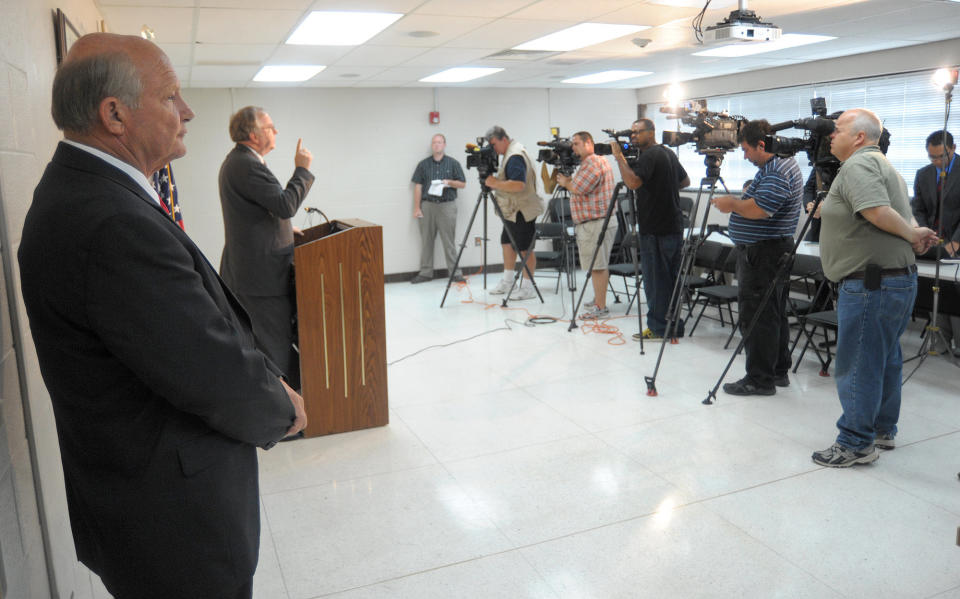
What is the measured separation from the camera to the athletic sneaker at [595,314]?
5.86 metres

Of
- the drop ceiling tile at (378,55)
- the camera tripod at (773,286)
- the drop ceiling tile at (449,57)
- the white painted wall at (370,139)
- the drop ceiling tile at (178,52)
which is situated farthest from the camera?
the white painted wall at (370,139)

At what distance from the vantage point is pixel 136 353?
3.65 ft

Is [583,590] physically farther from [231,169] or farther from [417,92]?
[417,92]

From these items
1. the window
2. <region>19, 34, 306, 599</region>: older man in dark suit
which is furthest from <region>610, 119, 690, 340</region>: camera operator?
<region>19, 34, 306, 599</region>: older man in dark suit

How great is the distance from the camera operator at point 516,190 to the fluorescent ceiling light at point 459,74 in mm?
617

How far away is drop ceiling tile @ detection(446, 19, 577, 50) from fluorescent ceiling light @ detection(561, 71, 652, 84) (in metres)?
2.28

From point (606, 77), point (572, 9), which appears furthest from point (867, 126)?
point (606, 77)

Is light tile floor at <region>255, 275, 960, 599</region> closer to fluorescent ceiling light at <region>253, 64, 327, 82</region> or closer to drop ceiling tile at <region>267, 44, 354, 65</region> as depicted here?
drop ceiling tile at <region>267, 44, 354, 65</region>

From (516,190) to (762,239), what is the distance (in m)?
2.79

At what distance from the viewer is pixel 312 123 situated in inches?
305

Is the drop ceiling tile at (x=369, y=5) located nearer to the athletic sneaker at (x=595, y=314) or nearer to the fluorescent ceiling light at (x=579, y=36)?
the fluorescent ceiling light at (x=579, y=36)

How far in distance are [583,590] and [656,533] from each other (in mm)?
461

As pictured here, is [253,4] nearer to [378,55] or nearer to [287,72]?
[378,55]

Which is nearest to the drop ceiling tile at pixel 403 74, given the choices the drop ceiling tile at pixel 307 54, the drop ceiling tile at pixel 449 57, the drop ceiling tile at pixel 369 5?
the drop ceiling tile at pixel 449 57
